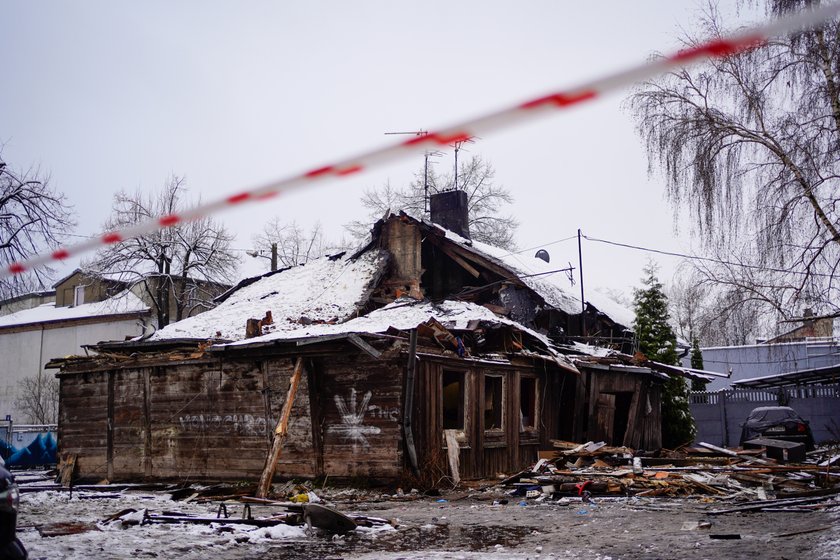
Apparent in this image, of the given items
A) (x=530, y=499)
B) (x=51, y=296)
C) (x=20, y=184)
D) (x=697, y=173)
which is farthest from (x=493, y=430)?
(x=51, y=296)

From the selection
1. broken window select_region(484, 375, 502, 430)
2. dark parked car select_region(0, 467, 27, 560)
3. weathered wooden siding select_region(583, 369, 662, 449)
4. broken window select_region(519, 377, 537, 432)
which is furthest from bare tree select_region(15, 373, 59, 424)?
dark parked car select_region(0, 467, 27, 560)

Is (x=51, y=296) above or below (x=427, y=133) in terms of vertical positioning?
above

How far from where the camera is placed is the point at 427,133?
349 centimetres

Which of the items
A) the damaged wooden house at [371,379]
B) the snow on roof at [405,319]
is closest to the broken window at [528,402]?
the damaged wooden house at [371,379]

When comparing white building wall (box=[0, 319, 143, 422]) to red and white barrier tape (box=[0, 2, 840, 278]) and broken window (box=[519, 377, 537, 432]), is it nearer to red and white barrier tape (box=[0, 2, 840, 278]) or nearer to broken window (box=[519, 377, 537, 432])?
broken window (box=[519, 377, 537, 432])

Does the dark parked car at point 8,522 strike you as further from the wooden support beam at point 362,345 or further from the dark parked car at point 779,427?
the dark parked car at point 779,427

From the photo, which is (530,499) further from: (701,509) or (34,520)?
(34,520)

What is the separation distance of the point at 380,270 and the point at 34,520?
11519 millimetres

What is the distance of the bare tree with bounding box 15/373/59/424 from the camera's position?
42.9m

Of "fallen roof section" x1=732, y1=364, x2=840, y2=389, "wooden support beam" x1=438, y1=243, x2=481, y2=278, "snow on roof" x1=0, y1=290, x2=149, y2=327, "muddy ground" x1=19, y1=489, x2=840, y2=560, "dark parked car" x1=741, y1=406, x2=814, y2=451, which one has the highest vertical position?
"snow on roof" x1=0, y1=290, x2=149, y2=327

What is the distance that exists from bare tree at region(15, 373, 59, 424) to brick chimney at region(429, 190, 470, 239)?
26214mm

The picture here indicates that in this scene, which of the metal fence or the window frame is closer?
the window frame

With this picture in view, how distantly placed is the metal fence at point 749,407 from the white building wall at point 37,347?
29.3 m

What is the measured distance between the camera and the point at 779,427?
21.4 m
